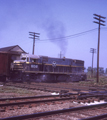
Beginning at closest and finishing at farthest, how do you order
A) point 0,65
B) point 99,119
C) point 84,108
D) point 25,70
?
point 99,119
point 84,108
point 0,65
point 25,70

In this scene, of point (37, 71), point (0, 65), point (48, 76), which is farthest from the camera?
point (48, 76)

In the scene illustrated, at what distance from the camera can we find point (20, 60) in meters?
19.5

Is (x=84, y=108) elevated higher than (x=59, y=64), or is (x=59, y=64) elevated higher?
(x=59, y=64)

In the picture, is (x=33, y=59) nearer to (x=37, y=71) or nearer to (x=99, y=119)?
(x=37, y=71)

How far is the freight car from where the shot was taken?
751 inches

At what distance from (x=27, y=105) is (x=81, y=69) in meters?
20.5

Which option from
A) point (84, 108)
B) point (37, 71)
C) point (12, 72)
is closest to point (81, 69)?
point (37, 71)

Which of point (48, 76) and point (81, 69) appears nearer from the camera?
point (48, 76)

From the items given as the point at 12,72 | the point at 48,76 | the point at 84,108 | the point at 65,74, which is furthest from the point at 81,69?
the point at 84,108

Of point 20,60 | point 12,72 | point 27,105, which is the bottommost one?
point 27,105

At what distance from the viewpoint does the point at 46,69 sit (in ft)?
72.5

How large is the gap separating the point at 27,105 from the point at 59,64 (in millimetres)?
16959

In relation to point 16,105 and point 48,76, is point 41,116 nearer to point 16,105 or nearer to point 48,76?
point 16,105

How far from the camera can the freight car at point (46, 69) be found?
19.1 m
